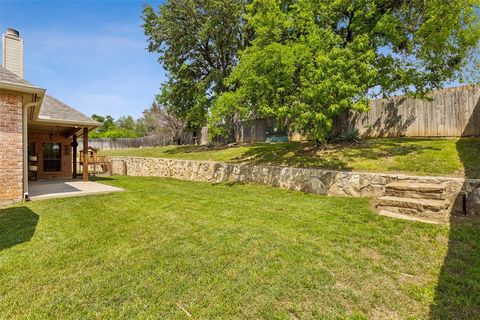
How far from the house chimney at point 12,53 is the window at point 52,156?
6698mm

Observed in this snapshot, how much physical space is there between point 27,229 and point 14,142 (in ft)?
11.1

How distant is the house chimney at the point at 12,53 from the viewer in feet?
28.8

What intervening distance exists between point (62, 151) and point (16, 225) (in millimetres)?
11665

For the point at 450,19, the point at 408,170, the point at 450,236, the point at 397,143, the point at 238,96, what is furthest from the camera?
the point at 397,143

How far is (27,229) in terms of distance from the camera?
4.98m

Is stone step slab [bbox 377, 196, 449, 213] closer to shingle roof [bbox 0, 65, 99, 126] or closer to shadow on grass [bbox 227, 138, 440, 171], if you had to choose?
shadow on grass [bbox 227, 138, 440, 171]

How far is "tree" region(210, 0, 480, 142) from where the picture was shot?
23.3 feet

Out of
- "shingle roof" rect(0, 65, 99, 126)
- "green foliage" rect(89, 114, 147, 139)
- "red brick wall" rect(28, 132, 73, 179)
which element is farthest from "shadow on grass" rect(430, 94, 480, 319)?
"green foliage" rect(89, 114, 147, 139)

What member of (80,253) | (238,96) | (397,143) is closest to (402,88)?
(397,143)

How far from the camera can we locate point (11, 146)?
272 inches

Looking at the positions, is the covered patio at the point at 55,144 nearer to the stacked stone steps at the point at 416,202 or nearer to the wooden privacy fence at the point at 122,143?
the stacked stone steps at the point at 416,202

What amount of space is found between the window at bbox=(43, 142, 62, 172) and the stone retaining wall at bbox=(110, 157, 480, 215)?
6.35m

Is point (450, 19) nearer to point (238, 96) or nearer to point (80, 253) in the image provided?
point (238, 96)

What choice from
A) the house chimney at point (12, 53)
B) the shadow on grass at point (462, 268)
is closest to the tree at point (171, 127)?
the house chimney at point (12, 53)
